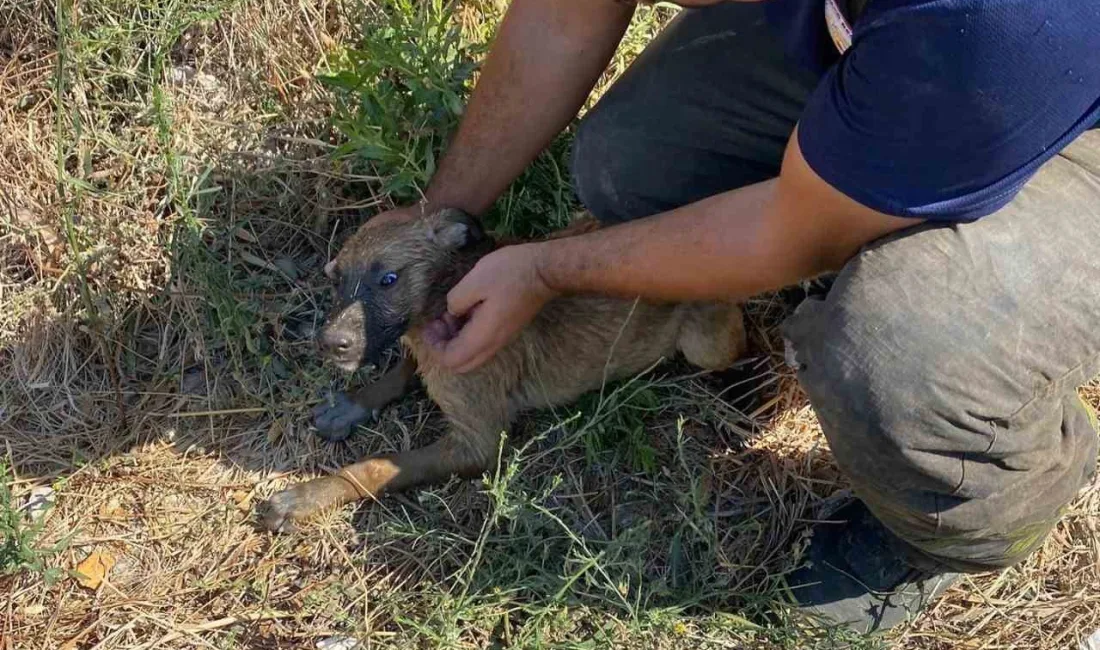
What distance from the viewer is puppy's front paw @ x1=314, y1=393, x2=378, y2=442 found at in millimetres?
3951

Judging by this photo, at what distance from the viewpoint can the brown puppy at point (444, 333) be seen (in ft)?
11.8

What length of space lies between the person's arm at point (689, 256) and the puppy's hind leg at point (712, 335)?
0.61 meters

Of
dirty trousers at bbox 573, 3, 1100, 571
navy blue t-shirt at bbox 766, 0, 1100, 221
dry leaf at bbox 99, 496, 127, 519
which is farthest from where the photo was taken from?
dry leaf at bbox 99, 496, 127, 519

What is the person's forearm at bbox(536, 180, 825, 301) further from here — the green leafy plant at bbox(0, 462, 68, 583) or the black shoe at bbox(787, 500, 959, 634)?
the green leafy plant at bbox(0, 462, 68, 583)

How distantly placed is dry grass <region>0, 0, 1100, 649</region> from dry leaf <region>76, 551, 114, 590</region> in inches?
1.0

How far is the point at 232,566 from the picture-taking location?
3547mm

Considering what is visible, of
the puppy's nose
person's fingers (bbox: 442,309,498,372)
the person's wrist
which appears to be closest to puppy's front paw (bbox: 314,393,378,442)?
the puppy's nose

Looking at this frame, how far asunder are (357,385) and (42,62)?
200 centimetres

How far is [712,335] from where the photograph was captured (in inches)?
151

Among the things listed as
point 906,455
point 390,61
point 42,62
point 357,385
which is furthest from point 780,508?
point 42,62

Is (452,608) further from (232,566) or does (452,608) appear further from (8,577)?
(8,577)

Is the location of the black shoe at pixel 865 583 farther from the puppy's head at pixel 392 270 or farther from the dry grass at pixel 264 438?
the puppy's head at pixel 392 270

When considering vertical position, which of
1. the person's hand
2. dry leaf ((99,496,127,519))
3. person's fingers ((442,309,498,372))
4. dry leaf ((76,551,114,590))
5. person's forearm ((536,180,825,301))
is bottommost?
dry leaf ((76,551,114,590))

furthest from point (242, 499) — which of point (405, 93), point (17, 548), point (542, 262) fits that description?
point (405, 93)
